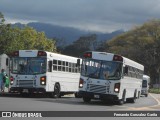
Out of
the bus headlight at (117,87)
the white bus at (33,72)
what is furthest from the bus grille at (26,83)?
the bus headlight at (117,87)

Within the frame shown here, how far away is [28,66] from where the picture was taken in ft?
106

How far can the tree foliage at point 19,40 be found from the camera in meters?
56.2

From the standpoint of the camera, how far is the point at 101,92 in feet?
94.3

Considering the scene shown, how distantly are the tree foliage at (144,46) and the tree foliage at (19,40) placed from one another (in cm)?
3093

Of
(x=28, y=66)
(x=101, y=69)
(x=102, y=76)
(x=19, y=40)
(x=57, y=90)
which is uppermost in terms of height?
(x=19, y=40)

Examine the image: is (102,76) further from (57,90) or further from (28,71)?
(57,90)

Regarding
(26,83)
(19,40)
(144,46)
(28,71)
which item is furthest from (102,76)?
(144,46)

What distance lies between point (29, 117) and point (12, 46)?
131 ft

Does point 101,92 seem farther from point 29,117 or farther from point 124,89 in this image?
point 29,117

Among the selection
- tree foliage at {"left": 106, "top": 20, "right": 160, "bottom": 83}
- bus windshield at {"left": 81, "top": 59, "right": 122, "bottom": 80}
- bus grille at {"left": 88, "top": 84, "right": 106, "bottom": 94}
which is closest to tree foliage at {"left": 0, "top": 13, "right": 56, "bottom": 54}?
bus windshield at {"left": 81, "top": 59, "right": 122, "bottom": 80}

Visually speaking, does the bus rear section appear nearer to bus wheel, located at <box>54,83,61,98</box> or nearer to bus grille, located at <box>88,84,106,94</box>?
bus wheel, located at <box>54,83,61,98</box>

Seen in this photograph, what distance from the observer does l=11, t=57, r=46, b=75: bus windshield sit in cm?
3209

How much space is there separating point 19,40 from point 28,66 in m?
31.7

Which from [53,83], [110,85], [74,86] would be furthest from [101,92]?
[74,86]
